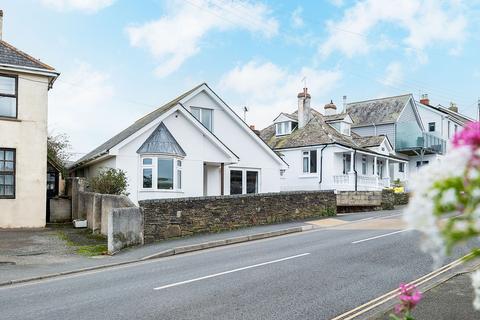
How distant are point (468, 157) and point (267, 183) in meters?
28.6

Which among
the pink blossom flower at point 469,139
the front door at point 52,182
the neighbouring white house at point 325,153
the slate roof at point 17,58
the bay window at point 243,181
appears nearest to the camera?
the pink blossom flower at point 469,139

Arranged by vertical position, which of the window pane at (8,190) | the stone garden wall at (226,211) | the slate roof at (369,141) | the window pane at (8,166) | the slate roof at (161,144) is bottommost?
the stone garden wall at (226,211)

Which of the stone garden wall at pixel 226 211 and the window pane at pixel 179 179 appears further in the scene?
the window pane at pixel 179 179

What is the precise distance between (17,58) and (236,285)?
17248 millimetres

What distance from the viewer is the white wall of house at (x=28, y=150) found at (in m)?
20.6

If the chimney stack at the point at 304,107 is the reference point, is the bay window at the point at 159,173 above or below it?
below

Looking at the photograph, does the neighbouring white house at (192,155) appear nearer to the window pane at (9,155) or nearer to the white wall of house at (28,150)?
the white wall of house at (28,150)

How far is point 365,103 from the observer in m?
51.1

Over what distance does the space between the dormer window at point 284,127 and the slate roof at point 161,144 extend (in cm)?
1784

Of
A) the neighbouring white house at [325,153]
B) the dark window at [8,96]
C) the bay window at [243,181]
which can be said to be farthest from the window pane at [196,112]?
the neighbouring white house at [325,153]

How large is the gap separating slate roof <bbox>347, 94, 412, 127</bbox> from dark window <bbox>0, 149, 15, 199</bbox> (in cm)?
3547

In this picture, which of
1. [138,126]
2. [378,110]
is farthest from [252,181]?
[378,110]

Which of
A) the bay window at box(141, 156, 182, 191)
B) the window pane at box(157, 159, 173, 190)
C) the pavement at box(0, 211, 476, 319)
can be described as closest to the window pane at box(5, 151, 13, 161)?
the bay window at box(141, 156, 182, 191)

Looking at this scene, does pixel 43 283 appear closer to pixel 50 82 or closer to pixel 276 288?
pixel 276 288
